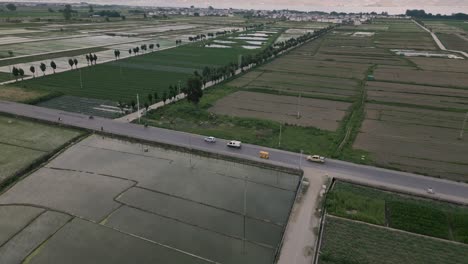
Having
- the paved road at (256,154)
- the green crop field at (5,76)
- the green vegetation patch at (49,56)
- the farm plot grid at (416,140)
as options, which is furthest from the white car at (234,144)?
the green vegetation patch at (49,56)

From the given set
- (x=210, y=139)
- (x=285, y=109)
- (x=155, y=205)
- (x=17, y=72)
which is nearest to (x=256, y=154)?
(x=210, y=139)

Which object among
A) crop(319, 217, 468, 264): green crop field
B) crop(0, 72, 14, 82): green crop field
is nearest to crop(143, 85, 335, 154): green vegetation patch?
crop(319, 217, 468, 264): green crop field

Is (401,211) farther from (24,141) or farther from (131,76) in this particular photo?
(131,76)

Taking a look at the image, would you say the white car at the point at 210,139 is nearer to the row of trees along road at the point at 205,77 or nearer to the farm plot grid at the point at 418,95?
the row of trees along road at the point at 205,77

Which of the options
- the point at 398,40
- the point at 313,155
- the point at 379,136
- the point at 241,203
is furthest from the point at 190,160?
the point at 398,40

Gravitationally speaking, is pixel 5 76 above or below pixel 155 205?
above

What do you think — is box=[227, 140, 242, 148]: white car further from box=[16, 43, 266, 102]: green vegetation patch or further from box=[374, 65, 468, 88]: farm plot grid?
box=[374, 65, 468, 88]: farm plot grid
